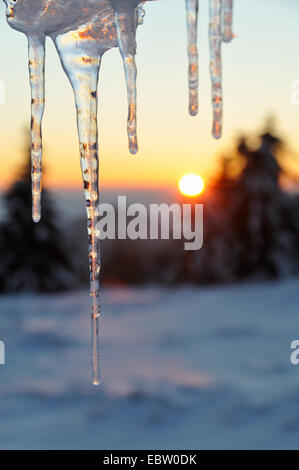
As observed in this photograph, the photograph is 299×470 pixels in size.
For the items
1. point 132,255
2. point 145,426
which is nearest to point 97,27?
point 145,426

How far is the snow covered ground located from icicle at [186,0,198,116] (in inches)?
220

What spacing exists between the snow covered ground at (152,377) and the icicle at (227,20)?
5635mm

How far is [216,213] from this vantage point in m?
20.2

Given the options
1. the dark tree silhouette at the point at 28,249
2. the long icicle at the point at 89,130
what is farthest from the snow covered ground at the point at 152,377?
the long icicle at the point at 89,130

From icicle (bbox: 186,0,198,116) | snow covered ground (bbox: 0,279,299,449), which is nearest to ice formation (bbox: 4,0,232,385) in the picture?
icicle (bbox: 186,0,198,116)

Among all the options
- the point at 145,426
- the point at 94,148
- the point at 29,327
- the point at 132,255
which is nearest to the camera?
the point at 94,148

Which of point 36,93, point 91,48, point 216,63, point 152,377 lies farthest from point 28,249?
point 216,63

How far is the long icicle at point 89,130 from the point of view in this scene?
197 cm

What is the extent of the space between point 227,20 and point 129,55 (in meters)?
0.47

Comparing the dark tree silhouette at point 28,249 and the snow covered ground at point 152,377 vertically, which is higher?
the dark tree silhouette at point 28,249

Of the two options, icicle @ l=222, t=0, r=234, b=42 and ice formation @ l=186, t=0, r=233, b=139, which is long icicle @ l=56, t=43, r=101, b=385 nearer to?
ice formation @ l=186, t=0, r=233, b=139

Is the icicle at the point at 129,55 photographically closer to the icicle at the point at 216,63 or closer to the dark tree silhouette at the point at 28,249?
the icicle at the point at 216,63
